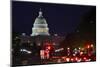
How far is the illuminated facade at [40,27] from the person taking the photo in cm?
314

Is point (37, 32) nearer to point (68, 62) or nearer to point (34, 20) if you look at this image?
point (34, 20)

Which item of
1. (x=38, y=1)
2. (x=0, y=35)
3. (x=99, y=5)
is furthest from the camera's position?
(x=99, y=5)

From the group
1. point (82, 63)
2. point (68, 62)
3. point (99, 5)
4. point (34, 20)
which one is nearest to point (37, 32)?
point (34, 20)

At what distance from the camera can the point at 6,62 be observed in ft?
9.73

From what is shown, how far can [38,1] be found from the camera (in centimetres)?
315

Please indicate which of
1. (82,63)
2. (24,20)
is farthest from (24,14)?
(82,63)

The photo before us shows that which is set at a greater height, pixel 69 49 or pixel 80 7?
pixel 80 7

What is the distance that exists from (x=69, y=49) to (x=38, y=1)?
2.94ft

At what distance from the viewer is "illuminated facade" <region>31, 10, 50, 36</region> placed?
10.3 feet

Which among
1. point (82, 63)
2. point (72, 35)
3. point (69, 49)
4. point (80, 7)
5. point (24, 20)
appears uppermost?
point (80, 7)

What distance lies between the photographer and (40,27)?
3188 mm

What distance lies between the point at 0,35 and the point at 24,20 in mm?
415

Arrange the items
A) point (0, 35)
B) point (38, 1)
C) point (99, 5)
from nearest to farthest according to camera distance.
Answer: point (0, 35), point (38, 1), point (99, 5)

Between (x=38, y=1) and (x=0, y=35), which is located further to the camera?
(x=38, y=1)
